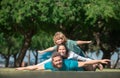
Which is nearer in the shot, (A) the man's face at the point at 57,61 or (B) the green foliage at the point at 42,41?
(A) the man's face at the point at 57,61

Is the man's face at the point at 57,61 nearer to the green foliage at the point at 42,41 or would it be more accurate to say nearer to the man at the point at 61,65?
the man at the point at 61,65

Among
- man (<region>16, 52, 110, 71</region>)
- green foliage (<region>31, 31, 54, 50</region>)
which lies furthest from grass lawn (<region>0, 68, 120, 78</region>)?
green foliage (<region>31, 31, 54, 50</region>)

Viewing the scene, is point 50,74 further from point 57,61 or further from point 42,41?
point 42,41

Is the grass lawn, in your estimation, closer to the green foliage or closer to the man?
the man

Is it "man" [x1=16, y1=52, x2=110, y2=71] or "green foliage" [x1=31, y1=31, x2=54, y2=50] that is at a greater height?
"man" [x1=16, y1=52, x2=110, y2=71]

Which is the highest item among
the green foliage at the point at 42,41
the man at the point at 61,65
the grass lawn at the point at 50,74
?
the grass lawn at the point at 50,74

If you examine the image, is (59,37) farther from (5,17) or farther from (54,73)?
(5,17)

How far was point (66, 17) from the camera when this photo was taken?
120 feet

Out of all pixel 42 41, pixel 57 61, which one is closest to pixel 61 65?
pixel 57 61

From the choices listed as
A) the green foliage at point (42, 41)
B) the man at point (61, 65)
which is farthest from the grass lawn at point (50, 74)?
the green foliage at point (42, 41)

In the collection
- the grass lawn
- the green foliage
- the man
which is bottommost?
the green foliage

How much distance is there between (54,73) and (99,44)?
4847 cm

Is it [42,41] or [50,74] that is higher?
[50,74]

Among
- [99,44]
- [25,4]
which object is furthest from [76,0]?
[99,44]
